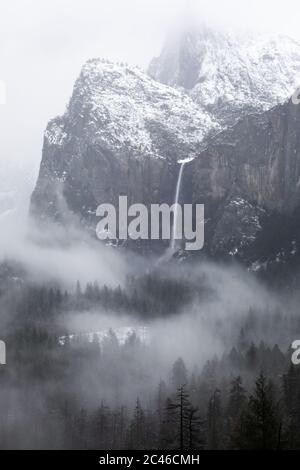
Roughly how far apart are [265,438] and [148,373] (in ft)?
381

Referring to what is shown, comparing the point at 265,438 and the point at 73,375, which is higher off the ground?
the point at 265,438

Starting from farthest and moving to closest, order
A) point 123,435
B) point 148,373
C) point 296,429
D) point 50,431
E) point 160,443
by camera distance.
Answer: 1. point 148,373
2. point 50,431
3. point 123,435
4. point 160,443
5. point 296,429

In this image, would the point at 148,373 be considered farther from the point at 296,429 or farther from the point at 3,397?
the point at 296,429

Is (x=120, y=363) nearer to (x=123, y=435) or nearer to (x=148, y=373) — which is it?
(x=148, y=373)

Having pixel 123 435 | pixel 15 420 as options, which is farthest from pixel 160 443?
pixel 15 420

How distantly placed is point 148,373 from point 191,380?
924 inches

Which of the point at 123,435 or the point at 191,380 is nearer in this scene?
the point at 123,435

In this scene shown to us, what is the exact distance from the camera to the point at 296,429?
103750 mm

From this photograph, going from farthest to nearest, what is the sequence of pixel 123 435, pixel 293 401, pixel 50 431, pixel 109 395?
pixel 109 395, pixel 50 431, pixel 123 435, pixel 293 401

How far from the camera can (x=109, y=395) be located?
171250 mm
